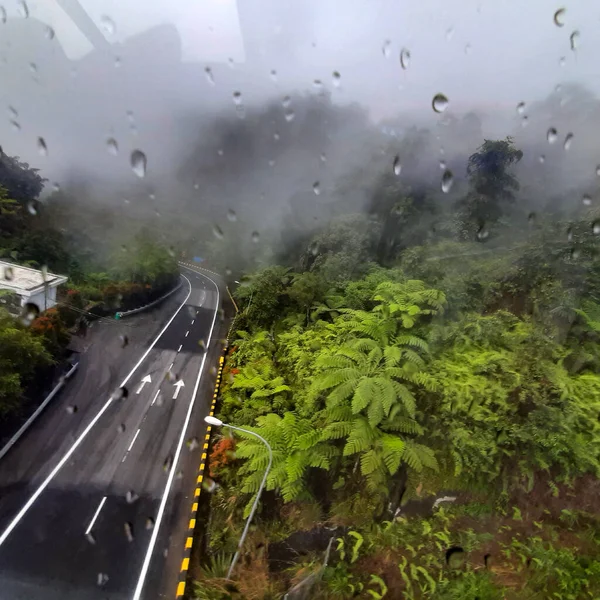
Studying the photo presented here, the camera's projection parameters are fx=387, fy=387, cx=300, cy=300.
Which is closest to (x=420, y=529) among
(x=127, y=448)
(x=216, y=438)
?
(x=216, y=438)

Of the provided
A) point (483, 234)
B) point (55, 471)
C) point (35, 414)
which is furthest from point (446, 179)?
point (35, 414)

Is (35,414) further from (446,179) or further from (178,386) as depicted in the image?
(446,179)

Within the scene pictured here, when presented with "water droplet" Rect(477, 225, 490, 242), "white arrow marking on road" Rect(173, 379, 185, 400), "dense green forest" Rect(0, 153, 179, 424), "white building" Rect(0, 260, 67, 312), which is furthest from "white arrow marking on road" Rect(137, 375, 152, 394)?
"water droplet" Rect(477, 225, 490, 242)

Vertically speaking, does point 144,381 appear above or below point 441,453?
above

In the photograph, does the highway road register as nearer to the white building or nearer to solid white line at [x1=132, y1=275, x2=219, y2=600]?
solid white line at [x1=132, y1=275, x2=219, y2=600]

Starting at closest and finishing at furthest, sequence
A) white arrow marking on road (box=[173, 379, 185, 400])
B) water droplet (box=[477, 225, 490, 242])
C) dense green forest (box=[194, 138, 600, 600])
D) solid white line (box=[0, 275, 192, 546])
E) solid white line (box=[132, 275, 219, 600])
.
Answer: dense green forest (box=[194, 138, 600, 600]) → solid white line (box=[132, 275, 219, 600]) → solid white line (box=[0, 275, 192, 546]) → water droplet (box=[477, 225, 490, 242]) → white arrow marking on road (box=[173, 379, 185, 400])

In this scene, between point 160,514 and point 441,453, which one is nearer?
point 441,453

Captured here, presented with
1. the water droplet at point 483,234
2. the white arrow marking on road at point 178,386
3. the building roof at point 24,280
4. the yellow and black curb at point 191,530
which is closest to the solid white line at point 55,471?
the white arrow marking on road at point 178,386
